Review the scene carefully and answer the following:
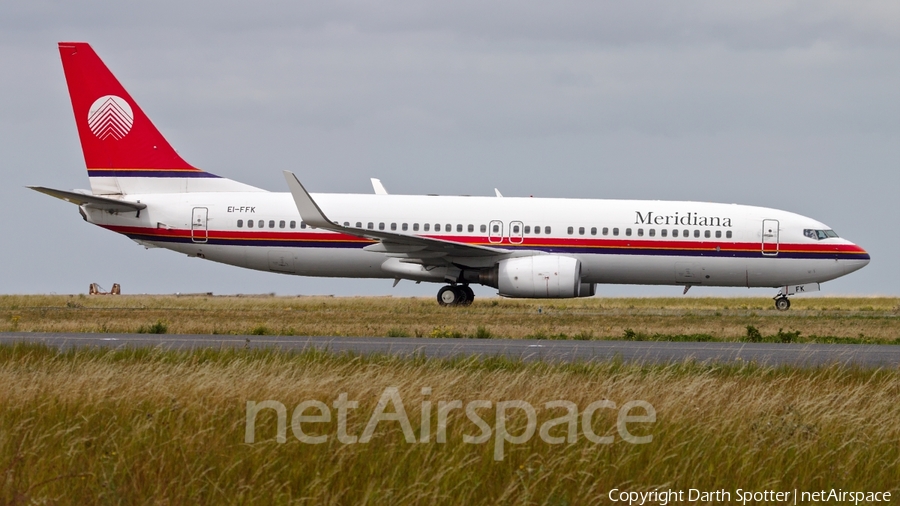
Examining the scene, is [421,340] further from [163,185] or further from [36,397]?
[163,185]

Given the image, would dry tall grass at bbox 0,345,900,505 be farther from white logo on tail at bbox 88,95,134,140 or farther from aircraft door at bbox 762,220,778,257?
white logo on tail at bbox 88,95,134,140

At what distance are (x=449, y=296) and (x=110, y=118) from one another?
39.4ft

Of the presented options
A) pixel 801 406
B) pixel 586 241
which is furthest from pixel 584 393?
pixel 586 241

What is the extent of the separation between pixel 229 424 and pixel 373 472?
174 centimetres

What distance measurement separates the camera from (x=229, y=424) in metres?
9.32

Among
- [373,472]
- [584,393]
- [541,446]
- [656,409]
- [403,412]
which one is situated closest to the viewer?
[373,472]

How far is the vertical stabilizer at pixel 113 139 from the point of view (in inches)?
1389

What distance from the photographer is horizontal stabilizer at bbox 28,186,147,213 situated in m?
33.7

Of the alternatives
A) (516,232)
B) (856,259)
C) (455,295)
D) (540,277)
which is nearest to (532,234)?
(516,232)

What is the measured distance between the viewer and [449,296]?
34.0m

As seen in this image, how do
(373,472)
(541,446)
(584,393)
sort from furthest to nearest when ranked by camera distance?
(584,393), (541,446), (373,472)

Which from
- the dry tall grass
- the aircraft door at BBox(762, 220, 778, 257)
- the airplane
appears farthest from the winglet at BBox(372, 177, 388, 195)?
the dry tall grass

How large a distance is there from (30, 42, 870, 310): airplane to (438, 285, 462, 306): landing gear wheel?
0.14 ft

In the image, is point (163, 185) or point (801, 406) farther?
point (163, 185)
